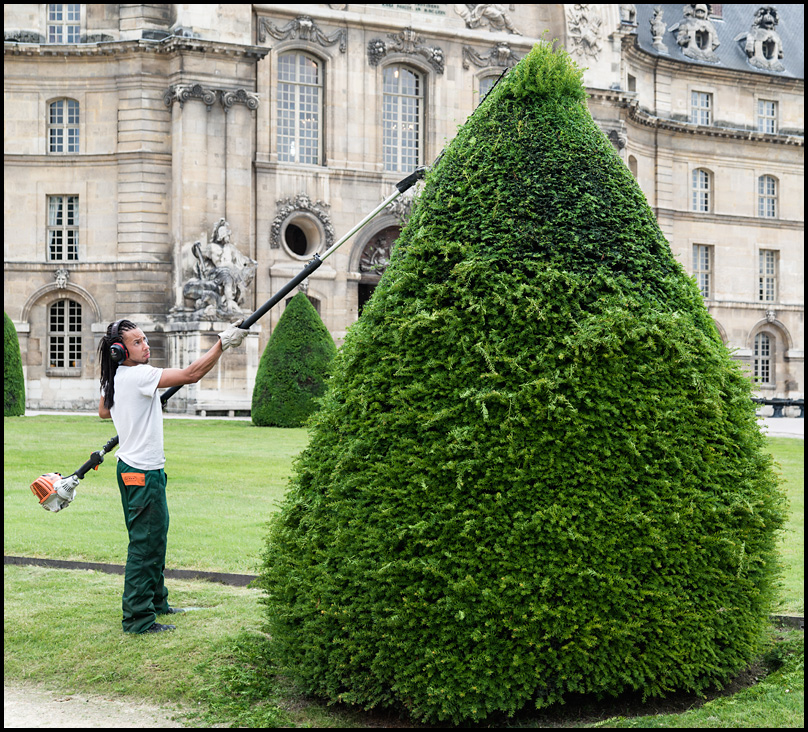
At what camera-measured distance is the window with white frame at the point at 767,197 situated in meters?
46.8

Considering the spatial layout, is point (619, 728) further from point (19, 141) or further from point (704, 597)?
point (19, 141)

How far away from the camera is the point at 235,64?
32500 mm

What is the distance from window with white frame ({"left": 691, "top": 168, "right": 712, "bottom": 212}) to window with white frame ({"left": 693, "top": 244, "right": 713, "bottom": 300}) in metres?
1.87

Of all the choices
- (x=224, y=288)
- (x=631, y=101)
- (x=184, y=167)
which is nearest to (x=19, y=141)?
(x=184, y=167)

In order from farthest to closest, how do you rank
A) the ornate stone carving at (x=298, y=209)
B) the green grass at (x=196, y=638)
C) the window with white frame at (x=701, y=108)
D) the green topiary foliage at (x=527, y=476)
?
1. the window with white frame at (x=701, y=108)
2. the ornate stone carving at (x=298, y=209)
3. the green grass at (x=196, y=638)
4. the green topiary foliage at (x=527, y=476)

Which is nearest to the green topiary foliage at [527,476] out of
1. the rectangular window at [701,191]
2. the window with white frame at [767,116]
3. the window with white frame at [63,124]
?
the window with white frame at [63,124]

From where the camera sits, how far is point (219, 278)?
31.6 meters

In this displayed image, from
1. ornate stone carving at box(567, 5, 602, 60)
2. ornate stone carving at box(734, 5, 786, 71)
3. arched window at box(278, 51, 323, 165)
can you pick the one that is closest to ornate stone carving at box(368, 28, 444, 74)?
arched window at box(278, 51, 323, 165)

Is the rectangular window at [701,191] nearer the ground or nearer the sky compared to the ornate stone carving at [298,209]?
nearer the sky

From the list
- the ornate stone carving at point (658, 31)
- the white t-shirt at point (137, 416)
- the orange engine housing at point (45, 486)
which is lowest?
the orange engine housing at point (45, 486)

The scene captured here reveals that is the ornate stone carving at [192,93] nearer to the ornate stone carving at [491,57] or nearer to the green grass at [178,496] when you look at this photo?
the ornate stone carving at [491,57]

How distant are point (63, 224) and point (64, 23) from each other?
23.3ft

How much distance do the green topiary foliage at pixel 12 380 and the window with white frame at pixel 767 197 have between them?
118 feet

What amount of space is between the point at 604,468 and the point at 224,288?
2837 cm
